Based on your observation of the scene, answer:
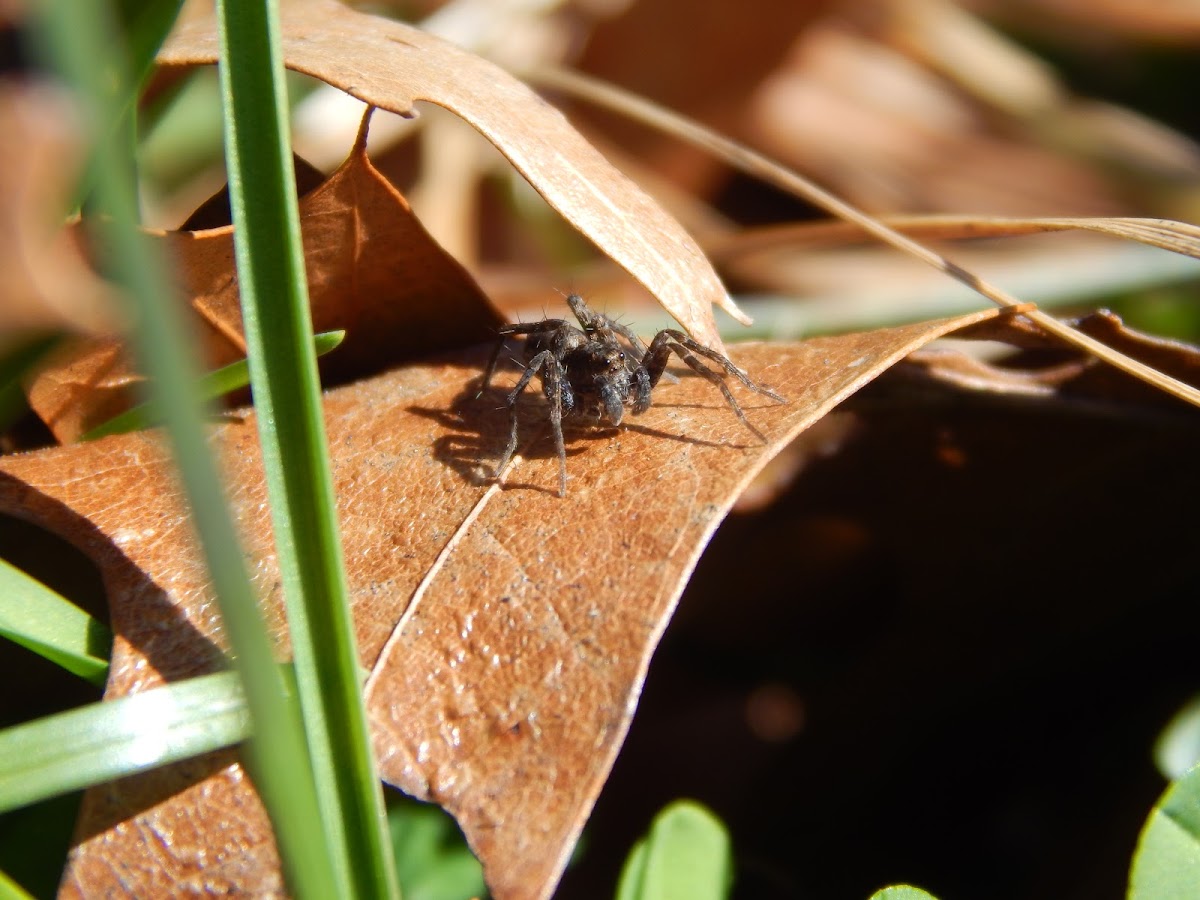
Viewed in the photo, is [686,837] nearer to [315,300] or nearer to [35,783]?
[35,783]

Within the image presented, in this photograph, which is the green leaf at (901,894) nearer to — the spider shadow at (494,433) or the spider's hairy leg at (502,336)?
the spider shadow at (494,433)

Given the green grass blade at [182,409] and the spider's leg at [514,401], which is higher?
the green grass blade at [182,409]

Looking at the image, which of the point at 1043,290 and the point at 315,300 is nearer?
the point at 315,300

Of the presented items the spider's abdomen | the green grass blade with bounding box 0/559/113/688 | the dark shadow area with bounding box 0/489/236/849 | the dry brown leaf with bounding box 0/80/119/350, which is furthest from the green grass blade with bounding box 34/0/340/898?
the spider's abdomen

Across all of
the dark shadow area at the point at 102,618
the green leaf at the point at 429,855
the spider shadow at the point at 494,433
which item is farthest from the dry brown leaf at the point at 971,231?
the dark shadow area at the point at 102,618

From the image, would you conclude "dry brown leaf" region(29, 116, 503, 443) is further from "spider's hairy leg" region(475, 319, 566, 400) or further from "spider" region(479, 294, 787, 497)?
"spider" region(479, 294, 787, 497)

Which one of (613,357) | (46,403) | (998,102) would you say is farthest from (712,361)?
(998,102)
